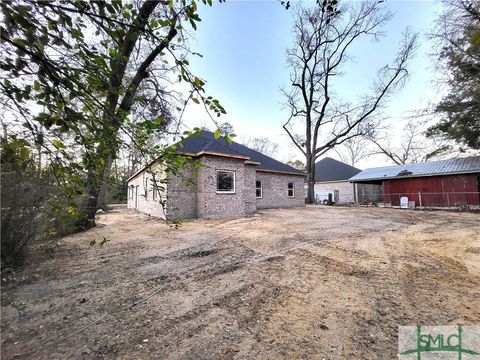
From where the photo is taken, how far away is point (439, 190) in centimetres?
1706

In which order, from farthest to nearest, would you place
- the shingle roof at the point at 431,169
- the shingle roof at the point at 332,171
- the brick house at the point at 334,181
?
1. the shingle roof at the point at 332,171
2. the brick house at the point at 334,181
3. the shingle roof at the point at 431,169

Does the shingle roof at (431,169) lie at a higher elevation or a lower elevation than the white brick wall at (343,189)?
higher

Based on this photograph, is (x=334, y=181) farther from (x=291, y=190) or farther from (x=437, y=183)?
(x=291, y=190)

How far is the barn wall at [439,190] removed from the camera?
51.6 feet

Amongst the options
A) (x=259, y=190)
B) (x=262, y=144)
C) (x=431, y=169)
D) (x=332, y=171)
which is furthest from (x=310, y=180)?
(x=262, y=144)

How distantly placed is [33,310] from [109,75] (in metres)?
2.98

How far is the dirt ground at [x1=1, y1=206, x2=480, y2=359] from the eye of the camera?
207 centimetres

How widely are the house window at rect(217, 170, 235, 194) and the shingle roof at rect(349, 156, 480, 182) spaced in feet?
51.5

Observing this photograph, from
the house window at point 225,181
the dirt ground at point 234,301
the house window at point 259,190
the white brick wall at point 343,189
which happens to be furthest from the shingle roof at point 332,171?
the dirt ground at point 234,301

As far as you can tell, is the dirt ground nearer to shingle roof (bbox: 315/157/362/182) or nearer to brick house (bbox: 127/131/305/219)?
brick house (bbox: 127/131/305/219)

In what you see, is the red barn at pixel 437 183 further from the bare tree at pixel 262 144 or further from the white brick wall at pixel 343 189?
the bare tree at pixel 262 144

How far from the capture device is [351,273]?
12.5 ft

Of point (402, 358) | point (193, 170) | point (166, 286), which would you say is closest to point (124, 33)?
point (193, 170)

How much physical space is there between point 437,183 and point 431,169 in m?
1.28
